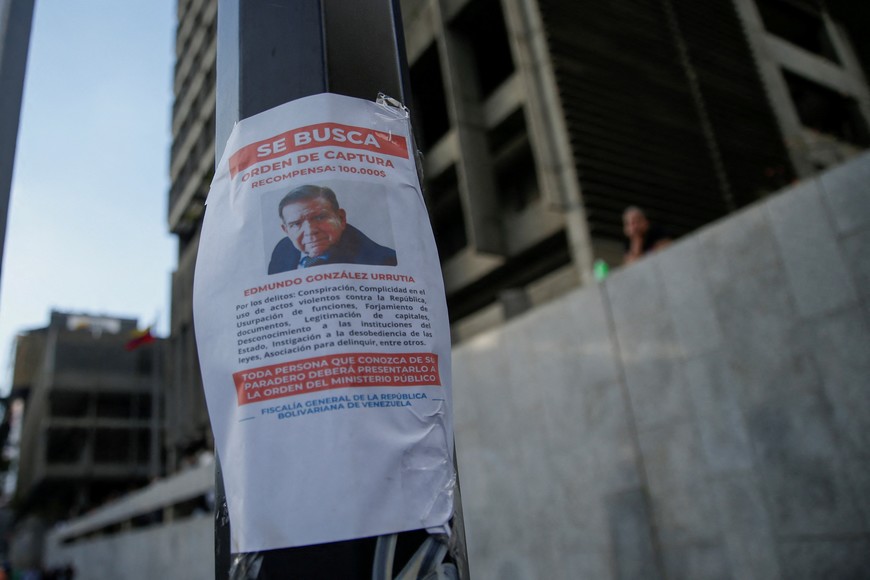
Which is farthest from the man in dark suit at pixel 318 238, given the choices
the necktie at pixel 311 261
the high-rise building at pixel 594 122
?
the high-rise building at pixel 594 122

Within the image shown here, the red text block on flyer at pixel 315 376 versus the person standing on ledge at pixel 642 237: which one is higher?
the person standing on ledge at pixel 642 237

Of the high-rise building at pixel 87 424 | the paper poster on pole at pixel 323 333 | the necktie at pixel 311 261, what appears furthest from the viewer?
the high-rise building at pixel 87 424

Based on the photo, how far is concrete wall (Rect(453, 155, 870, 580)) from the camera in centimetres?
519

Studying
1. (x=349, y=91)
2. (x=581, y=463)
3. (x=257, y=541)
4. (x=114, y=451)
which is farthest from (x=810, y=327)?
(x=114, y=451)

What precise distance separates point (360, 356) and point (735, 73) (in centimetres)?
1518

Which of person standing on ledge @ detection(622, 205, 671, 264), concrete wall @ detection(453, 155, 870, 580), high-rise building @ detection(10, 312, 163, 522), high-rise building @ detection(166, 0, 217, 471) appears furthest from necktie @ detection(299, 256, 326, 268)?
high-rise building @ detection(10, 312, 163, 522)

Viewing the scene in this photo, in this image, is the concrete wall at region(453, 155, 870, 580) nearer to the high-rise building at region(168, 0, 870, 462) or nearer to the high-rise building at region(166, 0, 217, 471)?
the high-rise building at region(168, 0, 870, 462)

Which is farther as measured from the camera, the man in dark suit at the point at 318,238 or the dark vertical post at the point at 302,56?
the dark vertical post at the point at 302,56

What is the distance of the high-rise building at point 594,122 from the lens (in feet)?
37.2

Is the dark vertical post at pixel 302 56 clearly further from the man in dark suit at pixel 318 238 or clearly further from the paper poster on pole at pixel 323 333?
the man in dark suit at pixel 318 238

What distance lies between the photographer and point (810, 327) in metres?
5.41

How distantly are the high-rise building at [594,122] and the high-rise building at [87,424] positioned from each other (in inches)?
1606

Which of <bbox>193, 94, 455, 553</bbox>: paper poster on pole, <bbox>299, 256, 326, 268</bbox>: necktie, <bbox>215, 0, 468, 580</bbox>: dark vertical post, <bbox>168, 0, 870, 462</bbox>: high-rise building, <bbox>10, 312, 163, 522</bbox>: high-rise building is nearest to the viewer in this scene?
<bbox>193, 94, 455, 553</bbox>: paper poster on pole

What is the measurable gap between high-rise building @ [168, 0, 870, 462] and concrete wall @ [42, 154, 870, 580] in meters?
2.36
